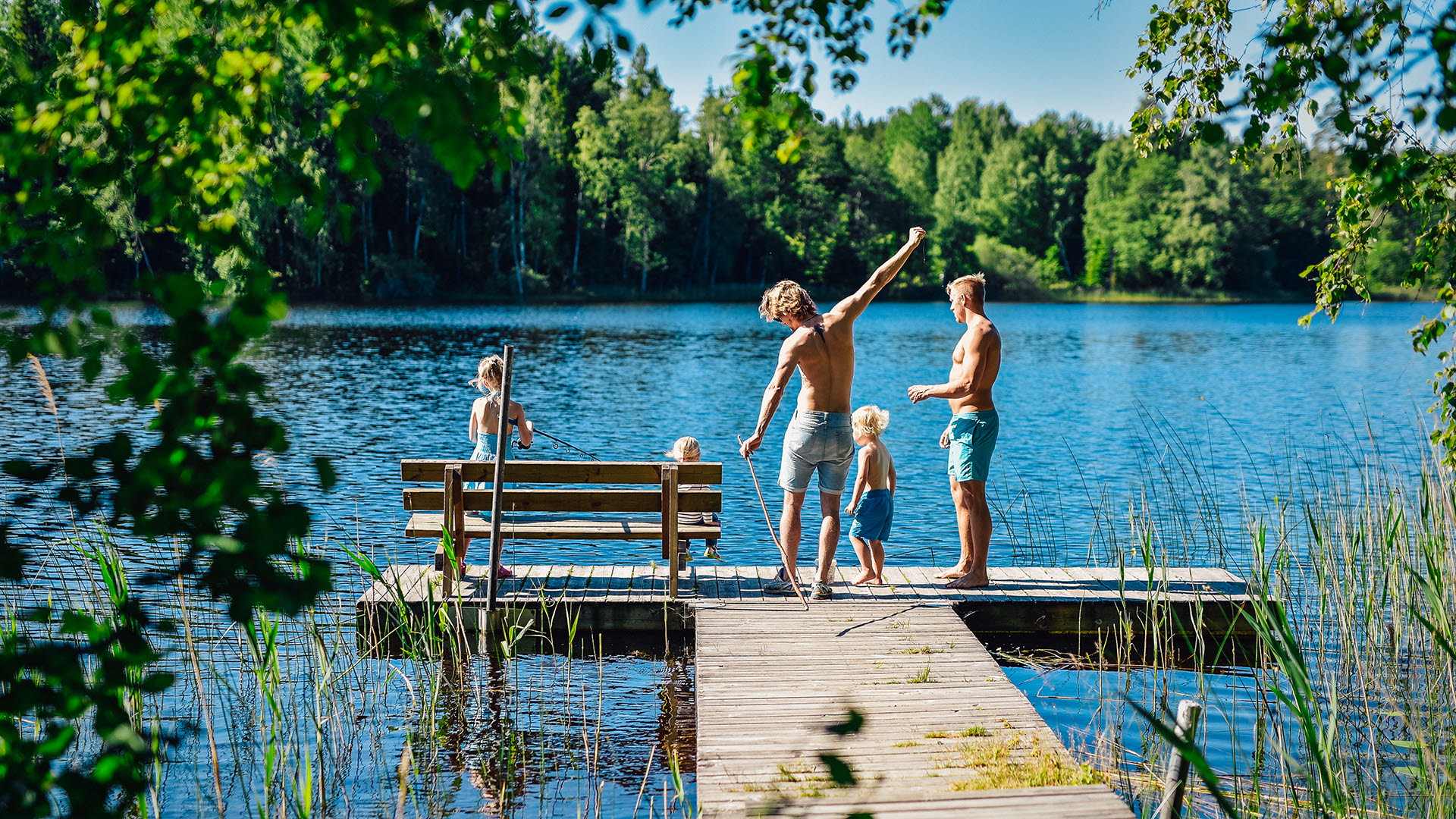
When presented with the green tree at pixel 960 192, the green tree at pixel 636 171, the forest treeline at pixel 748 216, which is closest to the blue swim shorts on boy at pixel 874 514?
the forest treeline at pixel 748 216

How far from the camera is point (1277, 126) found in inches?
233

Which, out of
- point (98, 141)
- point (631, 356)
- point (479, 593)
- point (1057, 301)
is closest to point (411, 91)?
point (98, 141)

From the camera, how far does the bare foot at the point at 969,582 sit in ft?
22.9

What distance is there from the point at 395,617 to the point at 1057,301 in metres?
74.5

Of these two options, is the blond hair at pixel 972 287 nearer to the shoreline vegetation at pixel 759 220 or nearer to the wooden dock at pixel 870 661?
the wooden dock at pixel 870 661

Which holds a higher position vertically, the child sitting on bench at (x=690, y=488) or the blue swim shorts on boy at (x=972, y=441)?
the blue swim shorts on boy at (x=972, y=441)

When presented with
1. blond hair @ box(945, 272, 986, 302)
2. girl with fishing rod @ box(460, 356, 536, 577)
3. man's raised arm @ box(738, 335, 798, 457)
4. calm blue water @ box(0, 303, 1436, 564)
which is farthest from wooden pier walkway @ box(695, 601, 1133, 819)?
calm blue water @ box(0, 303, 1436, 564)

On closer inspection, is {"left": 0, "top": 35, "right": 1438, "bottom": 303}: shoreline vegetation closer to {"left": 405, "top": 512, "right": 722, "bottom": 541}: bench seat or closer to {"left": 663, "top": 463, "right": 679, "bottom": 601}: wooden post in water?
{"left": 405, "top": 512, "right": 722, "bottom": 541}: bench seat

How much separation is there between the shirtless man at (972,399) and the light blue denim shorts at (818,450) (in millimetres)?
466

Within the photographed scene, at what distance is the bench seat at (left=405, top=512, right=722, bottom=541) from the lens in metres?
6.55

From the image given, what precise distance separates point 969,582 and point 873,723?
2.49 meters

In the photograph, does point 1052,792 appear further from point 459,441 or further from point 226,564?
point 459,441

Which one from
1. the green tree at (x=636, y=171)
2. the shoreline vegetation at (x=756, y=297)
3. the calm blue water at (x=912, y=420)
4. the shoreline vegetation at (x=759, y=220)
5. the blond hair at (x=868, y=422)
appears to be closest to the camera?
the blond hair at (x=868, y=422)

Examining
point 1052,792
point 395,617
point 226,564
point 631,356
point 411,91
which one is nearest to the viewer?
point 411,91
